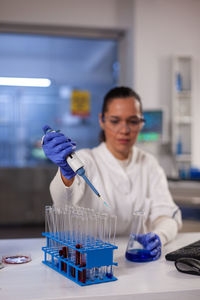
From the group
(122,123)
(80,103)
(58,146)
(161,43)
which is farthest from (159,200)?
(80,103)

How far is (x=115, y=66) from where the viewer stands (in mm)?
5160

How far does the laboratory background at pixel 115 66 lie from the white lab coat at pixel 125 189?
161cm

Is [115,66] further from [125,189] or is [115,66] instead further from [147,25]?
[125,189]

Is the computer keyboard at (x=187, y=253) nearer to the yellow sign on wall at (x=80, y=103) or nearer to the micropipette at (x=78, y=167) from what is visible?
the micropipette at (x=78, y=167)

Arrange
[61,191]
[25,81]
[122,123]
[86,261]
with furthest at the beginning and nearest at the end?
[25,81]
[122,123]
[61,191]
[86,261]

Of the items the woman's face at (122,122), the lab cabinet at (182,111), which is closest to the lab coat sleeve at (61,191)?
the woman's face at (122,122)

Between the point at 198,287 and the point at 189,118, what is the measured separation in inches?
136

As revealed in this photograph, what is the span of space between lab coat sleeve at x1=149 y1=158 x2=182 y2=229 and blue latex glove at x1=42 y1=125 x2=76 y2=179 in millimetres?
721

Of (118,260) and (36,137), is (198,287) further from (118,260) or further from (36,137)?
(36,137)

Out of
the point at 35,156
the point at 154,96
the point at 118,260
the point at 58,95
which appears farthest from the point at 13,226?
the point at 118,260

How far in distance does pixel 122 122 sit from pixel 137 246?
0.76 m

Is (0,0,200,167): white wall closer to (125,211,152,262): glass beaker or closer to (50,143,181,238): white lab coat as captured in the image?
(50,143,181,238): white lab coat

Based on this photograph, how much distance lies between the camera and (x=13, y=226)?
5.62 metres

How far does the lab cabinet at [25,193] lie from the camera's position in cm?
564
